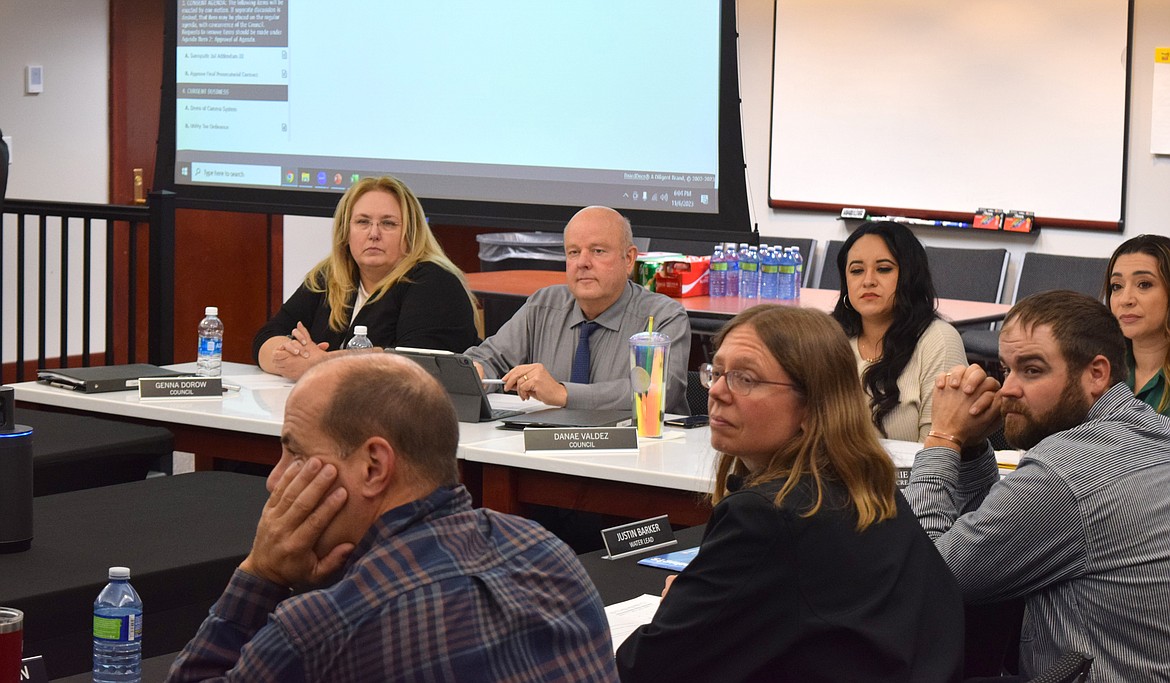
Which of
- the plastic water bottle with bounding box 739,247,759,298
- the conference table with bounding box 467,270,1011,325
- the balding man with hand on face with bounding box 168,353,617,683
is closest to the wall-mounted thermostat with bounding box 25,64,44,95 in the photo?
the conference table with bounding box 467,270,1011,325

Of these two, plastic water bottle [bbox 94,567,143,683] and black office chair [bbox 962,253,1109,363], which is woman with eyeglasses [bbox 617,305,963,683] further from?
black office chair [bbox 962,253,1109,363]

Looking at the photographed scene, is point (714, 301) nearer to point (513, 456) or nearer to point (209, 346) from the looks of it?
point (209, 346)

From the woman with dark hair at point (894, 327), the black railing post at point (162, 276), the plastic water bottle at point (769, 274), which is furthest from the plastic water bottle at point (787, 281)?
the black railing post at point (162, 276)

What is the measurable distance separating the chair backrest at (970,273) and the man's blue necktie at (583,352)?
3469 mm

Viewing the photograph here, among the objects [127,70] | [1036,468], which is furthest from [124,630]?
[127,70]

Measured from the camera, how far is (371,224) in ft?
13.1

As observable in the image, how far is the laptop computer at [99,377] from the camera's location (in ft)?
12.4

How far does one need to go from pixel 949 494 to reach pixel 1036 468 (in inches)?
10.8

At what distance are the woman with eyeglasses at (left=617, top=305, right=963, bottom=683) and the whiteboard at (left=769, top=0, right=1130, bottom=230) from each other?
18.1 feet

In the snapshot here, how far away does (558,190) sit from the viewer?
459cm

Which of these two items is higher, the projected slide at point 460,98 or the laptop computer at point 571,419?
the projected slide at point 460,98

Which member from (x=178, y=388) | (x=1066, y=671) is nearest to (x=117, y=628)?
(x=1066, y=671)

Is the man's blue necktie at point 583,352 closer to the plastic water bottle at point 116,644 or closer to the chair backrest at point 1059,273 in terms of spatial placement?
the plastic water bottle at point 116,644

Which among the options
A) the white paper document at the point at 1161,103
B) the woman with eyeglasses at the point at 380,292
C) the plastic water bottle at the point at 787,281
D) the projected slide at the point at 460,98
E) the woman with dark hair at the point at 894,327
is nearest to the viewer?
the woman with dark hair at the point at 894,327
